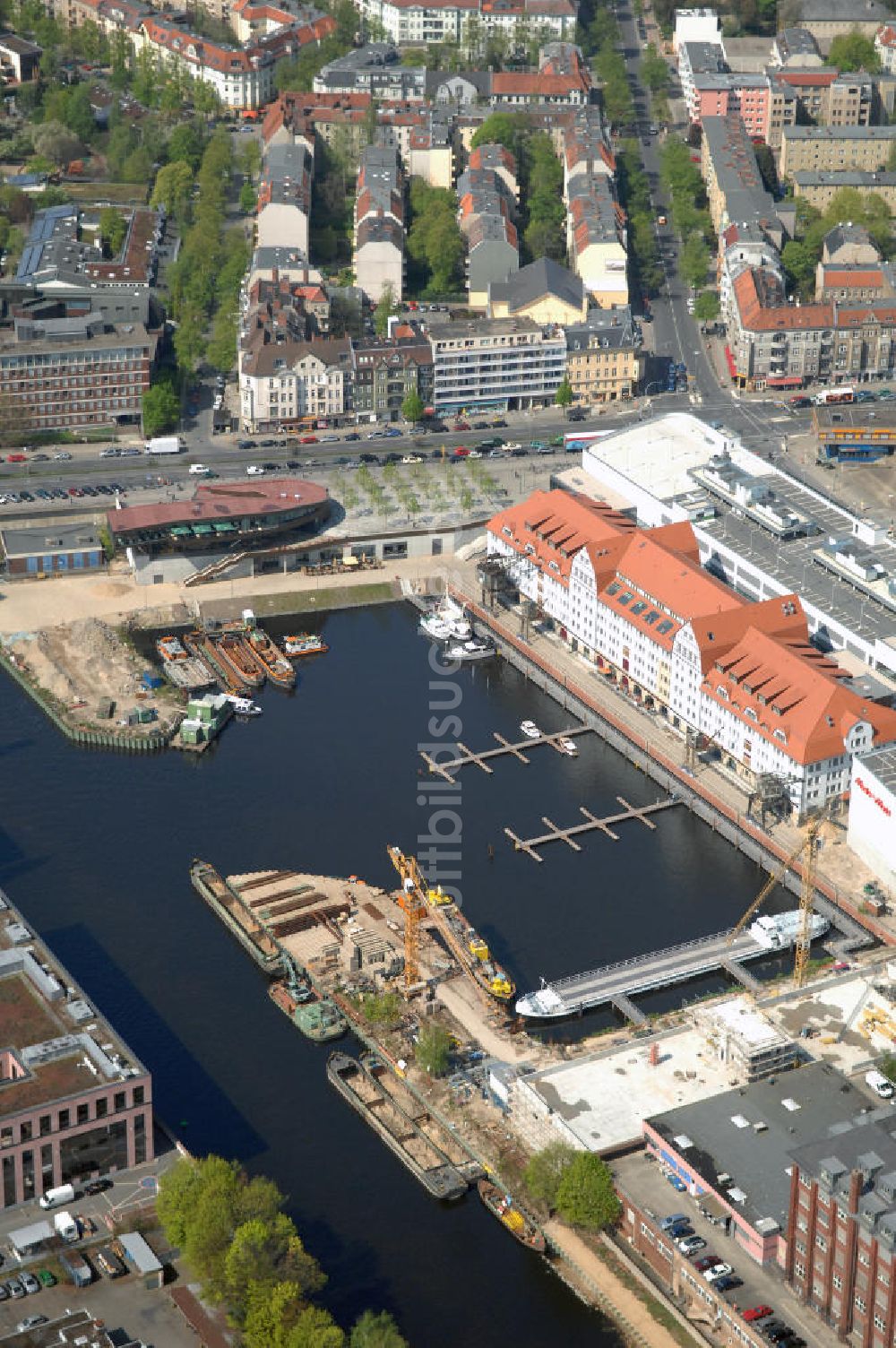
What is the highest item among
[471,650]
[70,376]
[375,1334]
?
[70,376]

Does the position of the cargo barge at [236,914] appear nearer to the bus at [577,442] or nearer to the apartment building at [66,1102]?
the apartment building at [66,1102]

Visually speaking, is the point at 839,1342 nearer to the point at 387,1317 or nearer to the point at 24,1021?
the point at 387,1317

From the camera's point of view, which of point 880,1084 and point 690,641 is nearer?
point 880,1084

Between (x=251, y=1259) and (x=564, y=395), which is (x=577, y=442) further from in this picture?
(x=251, y=1259)

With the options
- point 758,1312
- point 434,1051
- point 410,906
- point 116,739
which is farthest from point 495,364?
point 758,1312

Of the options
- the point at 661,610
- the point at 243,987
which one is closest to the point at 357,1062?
the point at 243,987

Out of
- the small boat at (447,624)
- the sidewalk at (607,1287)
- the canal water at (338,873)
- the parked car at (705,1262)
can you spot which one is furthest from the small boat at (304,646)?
the parked car at (705,1262)
